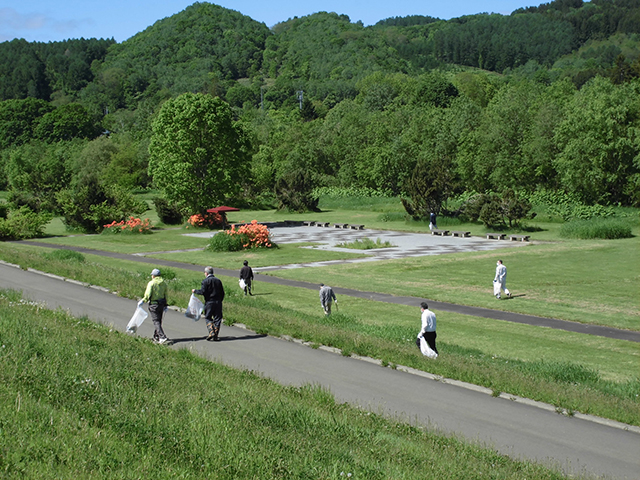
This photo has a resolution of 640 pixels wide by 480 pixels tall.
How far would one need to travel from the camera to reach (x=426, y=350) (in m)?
14.8

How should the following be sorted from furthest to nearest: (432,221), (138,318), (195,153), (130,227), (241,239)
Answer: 1. (195,153)
2. (432,221)
3. (130,227)
4. (241,239)
5. (138,318)

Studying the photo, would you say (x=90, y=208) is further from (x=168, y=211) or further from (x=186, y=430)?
(x=186, y=430)

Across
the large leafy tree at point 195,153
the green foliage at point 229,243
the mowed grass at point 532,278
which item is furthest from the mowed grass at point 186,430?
the large leafy tree at point 195,153

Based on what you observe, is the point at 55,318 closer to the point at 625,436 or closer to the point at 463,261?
the point at 625,436

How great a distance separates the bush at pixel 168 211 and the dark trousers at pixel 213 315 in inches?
1863

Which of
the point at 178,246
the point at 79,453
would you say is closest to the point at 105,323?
the point at 79,453

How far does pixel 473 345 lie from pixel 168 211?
48094mm

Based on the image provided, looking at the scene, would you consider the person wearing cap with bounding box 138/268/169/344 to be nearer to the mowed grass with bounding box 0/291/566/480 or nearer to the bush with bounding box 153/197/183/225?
the mowed grass with bounding box 0/291/566/480

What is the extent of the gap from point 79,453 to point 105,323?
10236 millimetres

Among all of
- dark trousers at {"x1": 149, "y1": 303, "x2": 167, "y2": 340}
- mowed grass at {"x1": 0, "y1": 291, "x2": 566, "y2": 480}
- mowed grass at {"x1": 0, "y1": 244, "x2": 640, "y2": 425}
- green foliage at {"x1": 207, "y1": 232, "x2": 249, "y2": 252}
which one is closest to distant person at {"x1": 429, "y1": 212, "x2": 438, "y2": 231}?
green foliage at {"x1": 207, "y1": 232, "x2": 249, "y2": 252}

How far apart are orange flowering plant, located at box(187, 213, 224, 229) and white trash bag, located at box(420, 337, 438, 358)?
4473 centimetres

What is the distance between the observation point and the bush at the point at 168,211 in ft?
202

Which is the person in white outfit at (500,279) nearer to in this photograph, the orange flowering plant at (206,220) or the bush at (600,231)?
the bush at (600,231)

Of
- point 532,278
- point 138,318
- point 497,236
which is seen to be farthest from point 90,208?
point 138,318
